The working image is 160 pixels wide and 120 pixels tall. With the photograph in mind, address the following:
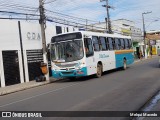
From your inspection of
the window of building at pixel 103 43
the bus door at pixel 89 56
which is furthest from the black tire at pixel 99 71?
the window of building at pixel 103 43

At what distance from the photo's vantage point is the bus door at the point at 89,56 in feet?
62.2

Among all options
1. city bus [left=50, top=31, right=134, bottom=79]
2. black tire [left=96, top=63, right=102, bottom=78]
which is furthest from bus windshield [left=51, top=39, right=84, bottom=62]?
black tire [left=96, top=63, right=102, bottom=78]

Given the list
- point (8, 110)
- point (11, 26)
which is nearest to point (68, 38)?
point (11, 26)

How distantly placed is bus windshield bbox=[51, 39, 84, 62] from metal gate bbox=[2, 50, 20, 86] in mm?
3086

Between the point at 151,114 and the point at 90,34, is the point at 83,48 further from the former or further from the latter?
the point at 151,114

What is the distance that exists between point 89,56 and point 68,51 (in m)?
1.40

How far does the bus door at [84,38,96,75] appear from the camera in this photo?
62.2 ft

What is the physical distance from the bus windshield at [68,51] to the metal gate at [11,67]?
309cm

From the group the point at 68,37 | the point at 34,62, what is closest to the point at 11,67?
the point at 34,62

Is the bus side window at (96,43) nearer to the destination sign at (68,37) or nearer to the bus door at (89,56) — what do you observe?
the bus door at (89,56)

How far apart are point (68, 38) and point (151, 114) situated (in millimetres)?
11981

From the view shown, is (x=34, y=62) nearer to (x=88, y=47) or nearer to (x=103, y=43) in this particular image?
(x=103, y=43)

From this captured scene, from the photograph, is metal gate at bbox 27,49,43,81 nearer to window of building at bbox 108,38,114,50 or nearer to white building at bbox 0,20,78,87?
white building at bbox 0,20,78,87

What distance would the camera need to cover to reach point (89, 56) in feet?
63.2
